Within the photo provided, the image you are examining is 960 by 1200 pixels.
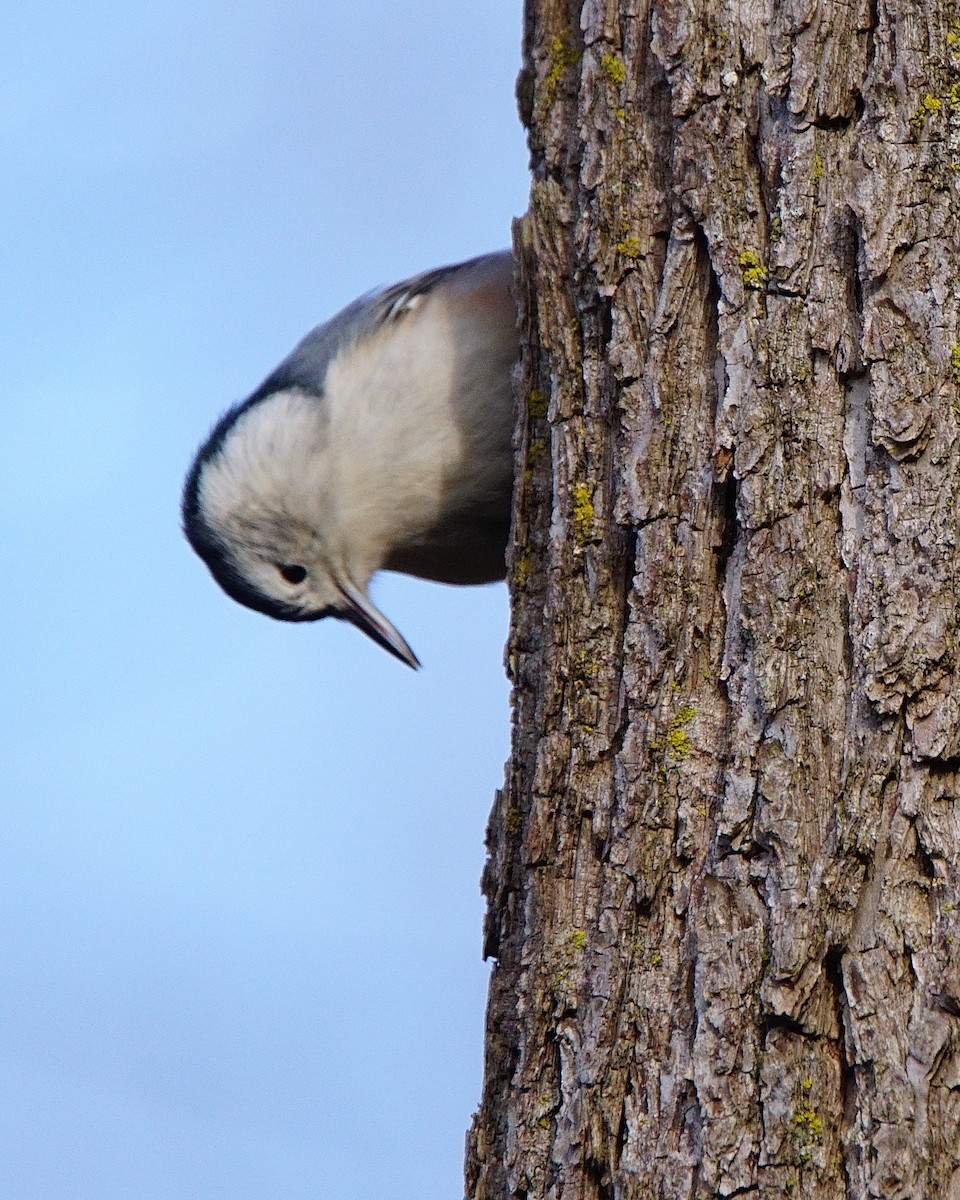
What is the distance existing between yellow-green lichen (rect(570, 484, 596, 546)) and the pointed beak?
1318 mm

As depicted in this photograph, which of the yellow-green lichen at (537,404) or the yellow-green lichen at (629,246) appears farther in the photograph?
the yellow-green lichen at (537,404)

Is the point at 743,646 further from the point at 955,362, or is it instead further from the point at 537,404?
the point at 537,404

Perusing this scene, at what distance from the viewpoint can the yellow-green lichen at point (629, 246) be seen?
6.98 ft

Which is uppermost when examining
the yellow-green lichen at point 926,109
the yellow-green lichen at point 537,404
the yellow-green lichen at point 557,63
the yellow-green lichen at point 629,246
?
the yellow-green lichen at point 557,63

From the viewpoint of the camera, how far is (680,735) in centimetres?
190

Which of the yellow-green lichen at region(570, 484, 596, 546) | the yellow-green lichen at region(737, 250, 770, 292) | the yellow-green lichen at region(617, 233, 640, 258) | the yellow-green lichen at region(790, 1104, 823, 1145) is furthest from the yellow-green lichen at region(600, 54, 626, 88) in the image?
the yellow-green lichen at region(790, 1104, 823, 1145)

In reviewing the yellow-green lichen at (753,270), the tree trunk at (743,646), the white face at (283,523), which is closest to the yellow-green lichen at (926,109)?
the tree trunk at (743,646)

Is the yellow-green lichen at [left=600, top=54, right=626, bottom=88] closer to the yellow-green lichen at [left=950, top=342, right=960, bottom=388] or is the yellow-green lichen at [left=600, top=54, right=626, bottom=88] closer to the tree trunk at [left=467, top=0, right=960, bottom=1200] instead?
the tree trunk at [left=467, top=0, right=960, bottom=1200]

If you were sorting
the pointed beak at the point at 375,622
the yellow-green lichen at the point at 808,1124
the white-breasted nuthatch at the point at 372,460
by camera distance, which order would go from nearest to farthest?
1. the yellow-green lichen at the point at 808,1124
2. the white-breasted nuthatch at the point at 372,460
3. the pointed beak at the point at 375,622

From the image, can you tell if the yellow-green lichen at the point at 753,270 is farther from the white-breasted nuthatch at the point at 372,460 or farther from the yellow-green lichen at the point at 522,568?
the white-breasted nuthatch at the point at 372,460

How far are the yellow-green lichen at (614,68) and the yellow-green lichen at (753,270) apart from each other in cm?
41

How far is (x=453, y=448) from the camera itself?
3043 mm

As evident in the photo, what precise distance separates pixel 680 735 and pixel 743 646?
14cm

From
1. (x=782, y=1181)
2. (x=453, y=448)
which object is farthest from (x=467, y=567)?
(x=782, y=1181)
